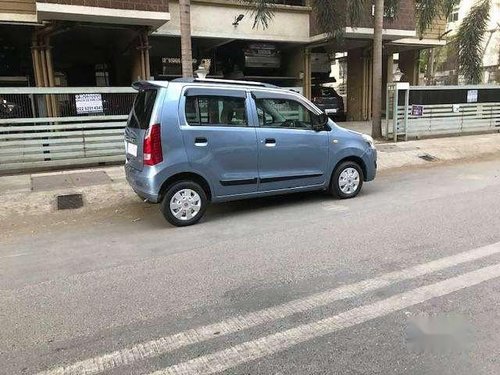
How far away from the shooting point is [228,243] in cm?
561

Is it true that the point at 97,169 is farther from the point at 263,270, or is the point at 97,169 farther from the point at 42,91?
the point at 263,270

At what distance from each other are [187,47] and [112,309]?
7.41m

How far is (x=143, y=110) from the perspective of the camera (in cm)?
645

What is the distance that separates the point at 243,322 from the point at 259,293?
53cm

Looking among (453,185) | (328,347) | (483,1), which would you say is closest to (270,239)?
(328,347)

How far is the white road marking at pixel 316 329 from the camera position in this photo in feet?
10.1

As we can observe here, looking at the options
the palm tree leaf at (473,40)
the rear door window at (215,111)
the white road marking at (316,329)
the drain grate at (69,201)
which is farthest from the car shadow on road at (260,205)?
the palm tree leaf at (473,40)

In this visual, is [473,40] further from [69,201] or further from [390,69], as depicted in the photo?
[69,201]

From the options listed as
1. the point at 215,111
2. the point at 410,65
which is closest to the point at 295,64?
the point at 410,65

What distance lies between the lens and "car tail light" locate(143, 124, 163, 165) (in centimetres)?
612

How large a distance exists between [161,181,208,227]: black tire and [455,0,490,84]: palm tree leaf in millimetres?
16243

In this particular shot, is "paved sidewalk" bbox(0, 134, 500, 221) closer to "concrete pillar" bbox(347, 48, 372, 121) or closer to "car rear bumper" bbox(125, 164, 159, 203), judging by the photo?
"car rear bumper" bbox(125, 164, 159, 203)

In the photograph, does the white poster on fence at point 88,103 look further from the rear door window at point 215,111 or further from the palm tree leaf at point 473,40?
the palm tree leaf at point 473,40

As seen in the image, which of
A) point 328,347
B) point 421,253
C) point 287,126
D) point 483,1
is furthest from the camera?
point 483,1
